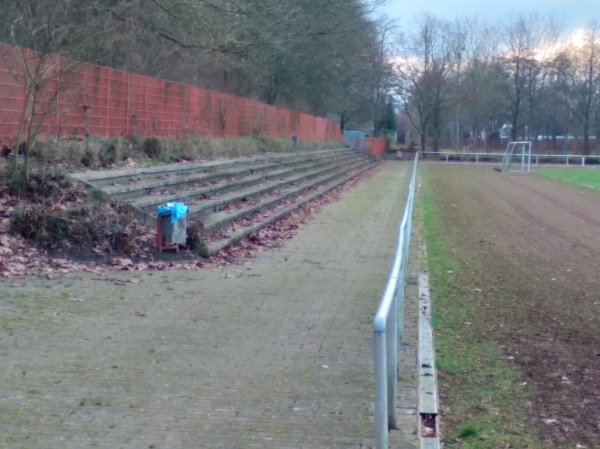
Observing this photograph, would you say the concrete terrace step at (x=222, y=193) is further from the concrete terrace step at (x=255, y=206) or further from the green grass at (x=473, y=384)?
the green grass at (x=473, y=384)

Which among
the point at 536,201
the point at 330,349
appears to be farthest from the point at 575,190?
the point at 330,349

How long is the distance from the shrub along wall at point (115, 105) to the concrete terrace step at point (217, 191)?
1.89 meters

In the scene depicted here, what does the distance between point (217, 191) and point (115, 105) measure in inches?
158

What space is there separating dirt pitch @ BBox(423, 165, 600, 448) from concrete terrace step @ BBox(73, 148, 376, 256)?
13.4 ft

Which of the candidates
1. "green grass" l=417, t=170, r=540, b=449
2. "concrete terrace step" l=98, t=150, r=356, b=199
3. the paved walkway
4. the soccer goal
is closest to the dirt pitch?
"green grass" l=417, t=170, r=540, b=449

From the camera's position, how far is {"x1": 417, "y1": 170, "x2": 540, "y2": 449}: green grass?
5.77m

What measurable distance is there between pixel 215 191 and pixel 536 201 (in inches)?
617

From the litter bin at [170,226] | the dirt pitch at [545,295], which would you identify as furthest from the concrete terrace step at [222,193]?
the dirt pitch at [545,295]

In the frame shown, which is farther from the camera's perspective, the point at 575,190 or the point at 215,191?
the point at 575,190

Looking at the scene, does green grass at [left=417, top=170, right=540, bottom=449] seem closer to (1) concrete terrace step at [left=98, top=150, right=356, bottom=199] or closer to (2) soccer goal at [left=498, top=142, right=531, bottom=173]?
(1) concrete terrace step at [left=98, top=150, right=356, bottom=199]

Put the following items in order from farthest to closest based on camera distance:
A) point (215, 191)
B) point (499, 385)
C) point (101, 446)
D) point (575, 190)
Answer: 1. point (575, 190)
2. point (215, 191)
3. point (499, 385)
4. point (101, 446)

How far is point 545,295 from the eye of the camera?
36.0ft

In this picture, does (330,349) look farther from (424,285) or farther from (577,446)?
(424,285)

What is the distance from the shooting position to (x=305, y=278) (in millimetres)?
11656
